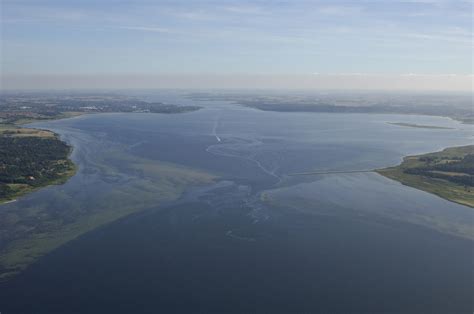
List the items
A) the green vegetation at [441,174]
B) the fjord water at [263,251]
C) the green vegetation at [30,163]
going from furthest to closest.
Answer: the green vegetation at [30,163]
the green vegetation at [441,174]
the fjord water at [263,251]

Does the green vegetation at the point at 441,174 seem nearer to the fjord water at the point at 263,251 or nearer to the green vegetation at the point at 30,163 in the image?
the fjord water at the point at 263,251

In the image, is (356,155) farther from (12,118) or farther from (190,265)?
(12,118)

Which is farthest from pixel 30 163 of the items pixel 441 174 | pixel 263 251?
pixel 441 174

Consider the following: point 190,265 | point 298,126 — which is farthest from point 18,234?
point 298,126

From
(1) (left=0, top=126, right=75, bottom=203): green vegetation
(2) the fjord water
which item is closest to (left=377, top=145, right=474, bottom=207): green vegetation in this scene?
(2) the fjord water

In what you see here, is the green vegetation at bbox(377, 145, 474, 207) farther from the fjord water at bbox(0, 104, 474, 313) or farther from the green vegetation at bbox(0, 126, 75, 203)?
the green vegetation at bbox(0, 126, 75, 203)

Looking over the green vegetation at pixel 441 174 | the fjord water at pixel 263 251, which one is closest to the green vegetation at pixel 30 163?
the fjord water at pixel 263 251

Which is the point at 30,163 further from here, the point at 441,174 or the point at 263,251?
the point at 441,174
